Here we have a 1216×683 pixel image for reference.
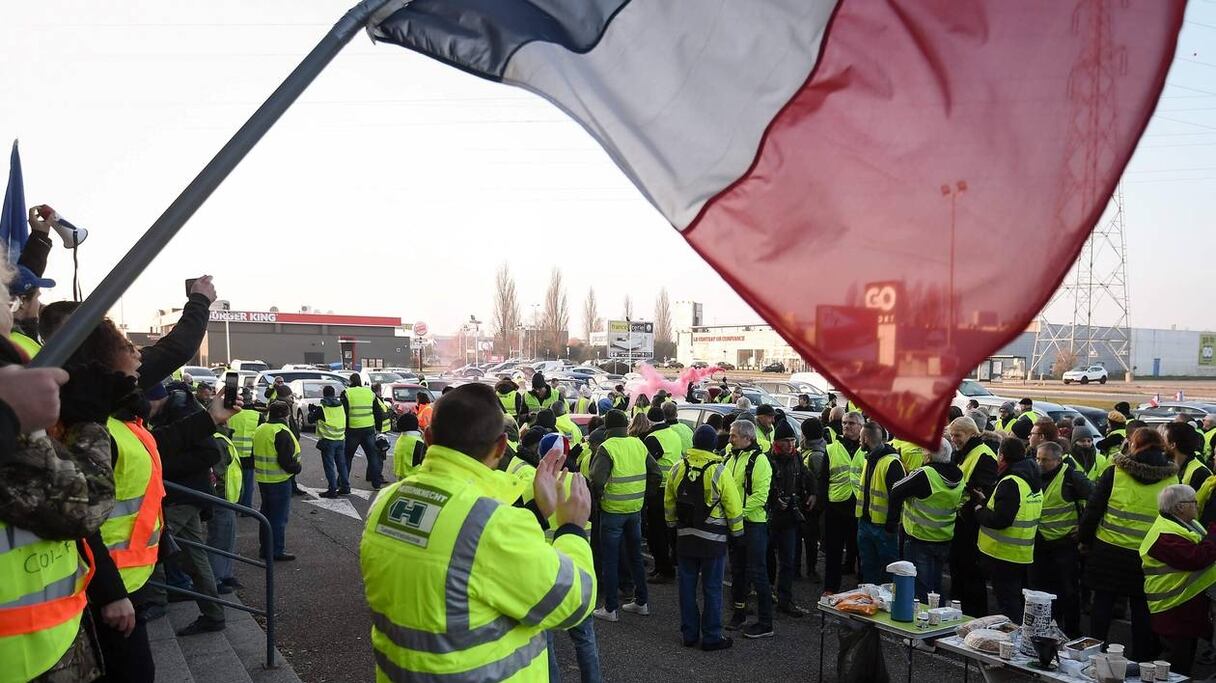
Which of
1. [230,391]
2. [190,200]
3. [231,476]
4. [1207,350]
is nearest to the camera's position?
[190,200]

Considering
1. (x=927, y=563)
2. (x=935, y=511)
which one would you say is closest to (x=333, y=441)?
(x=927, y=563)

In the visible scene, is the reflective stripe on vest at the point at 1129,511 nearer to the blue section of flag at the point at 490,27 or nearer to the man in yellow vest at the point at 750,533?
the man in yellow vest at the point at 750,533

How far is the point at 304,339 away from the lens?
64188mm

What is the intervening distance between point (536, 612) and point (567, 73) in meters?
1.85

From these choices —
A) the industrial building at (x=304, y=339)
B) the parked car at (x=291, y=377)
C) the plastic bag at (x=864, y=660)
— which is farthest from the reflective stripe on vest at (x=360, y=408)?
the industrial building at (x=304, y=339)

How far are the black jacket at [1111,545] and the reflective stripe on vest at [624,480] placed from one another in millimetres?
4038

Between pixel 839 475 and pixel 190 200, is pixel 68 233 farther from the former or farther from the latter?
pixel 839 475

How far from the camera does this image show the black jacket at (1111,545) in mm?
6555

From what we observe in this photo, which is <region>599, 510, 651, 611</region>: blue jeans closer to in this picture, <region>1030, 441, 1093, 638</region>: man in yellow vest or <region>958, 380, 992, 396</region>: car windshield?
<region>1030, 441, 1093, 638</region>: man in yellow vest

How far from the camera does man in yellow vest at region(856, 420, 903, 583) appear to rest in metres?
7.54

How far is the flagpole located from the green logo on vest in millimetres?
1164

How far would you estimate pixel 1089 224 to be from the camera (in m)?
2.13

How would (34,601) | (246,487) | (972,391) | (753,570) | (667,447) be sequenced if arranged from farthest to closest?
(972,391) < (246,487) < (667,447) < (753,570) < (34,601)

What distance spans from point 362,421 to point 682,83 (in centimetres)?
1296
